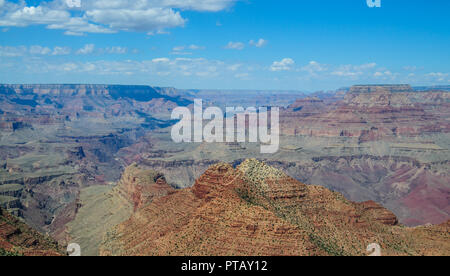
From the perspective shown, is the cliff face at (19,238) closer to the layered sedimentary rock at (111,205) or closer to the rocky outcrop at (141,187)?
the layered sedimentary rock at (111,205)

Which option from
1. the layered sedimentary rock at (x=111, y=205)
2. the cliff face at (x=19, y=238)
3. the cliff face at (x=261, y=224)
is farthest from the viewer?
the layered sedimentary rock at (x=111, y=205)

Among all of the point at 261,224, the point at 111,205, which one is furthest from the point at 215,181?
the point at 111,205

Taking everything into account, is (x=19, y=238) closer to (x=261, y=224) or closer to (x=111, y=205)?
(x=261, y=224)

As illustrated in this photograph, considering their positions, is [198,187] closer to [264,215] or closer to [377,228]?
[264,215]

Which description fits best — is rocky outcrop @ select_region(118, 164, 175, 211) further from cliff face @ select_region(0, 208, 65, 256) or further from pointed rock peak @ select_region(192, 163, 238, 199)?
cliff face @ select_region(0, 208, 65, 256)

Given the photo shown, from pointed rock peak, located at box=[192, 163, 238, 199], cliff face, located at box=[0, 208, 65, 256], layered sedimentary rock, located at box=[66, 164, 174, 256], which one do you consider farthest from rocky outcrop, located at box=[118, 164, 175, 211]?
cliff face, located at box=[0, 208, 65, 256]

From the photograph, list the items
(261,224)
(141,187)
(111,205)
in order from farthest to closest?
(111,205), (141,187), (261,224)

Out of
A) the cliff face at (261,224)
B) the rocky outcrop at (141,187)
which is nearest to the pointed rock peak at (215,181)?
the cliff face at (261,224)
